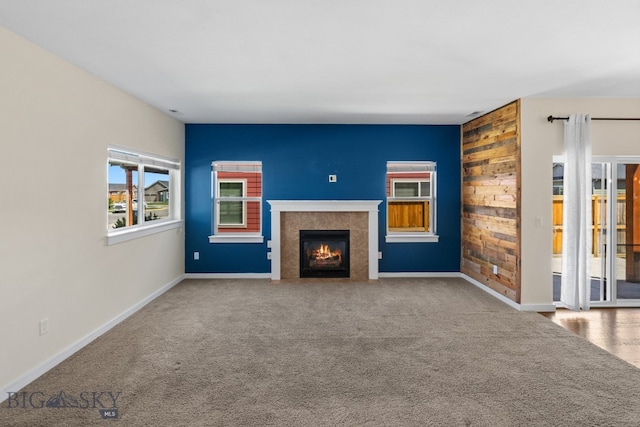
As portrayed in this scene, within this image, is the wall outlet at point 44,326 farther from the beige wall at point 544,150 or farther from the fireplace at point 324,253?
the beige wall at point 544,150

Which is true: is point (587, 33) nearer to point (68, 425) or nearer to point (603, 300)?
point (603, 300)

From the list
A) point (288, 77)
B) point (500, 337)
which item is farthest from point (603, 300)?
point (288, 77)

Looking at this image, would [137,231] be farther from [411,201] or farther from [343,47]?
[411,201]

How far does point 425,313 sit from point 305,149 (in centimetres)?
320

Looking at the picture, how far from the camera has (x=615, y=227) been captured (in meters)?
4.61

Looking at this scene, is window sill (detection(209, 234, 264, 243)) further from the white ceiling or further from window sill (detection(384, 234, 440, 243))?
the white ceiling

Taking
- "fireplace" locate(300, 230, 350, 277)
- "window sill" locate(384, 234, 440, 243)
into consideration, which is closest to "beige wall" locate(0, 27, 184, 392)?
"fireplace" locate(300, 230, 350, 277)

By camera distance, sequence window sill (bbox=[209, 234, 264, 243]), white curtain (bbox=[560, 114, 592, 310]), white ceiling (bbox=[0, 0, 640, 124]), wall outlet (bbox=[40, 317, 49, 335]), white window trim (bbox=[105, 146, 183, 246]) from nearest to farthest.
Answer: white ceiling (bbox=[0, 0, 640, 124]) → wall outlet (bbox=[40, 317, 49, 335]) → white window trim (bbox=[105, 146, 183, 246]) → white curtain (bbox=[560, 114, 592, 310]) → window sill (bbox=[209, 234, 264, 243])

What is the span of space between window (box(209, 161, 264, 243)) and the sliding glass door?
170 inches

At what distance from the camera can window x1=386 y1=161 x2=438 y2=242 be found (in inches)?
246

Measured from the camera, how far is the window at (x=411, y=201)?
6.24 m

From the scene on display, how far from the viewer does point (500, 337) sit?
142 inches

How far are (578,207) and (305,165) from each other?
12.4 ft
